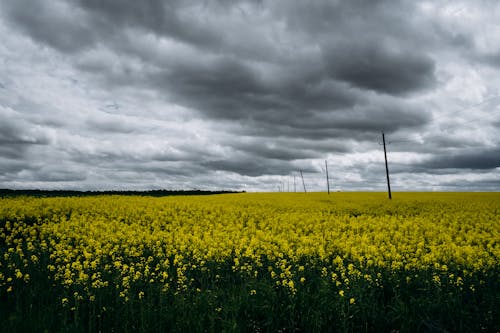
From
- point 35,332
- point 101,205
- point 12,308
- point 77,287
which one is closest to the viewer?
point 35,332

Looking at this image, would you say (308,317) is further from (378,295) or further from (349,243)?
(349,243)

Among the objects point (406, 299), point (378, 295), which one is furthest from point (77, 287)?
point (406, 299)

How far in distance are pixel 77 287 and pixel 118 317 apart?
6.49 ft

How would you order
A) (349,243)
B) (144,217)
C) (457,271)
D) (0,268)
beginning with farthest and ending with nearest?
1. (144,217)
2. (349,243)
3. (0,268)
4. (457,271)

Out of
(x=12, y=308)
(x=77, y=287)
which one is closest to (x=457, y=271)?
(x=77, y=287)

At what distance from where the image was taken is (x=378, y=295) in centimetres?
682

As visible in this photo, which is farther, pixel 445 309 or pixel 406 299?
pixel 406 299

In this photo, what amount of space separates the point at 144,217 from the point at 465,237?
1496 centimetres

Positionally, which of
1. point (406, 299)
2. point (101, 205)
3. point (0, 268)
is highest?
point (101, 205)

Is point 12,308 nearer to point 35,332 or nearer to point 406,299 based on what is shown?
point 35,332

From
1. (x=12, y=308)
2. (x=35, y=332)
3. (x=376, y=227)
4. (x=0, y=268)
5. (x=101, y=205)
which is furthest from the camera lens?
(x=101, y=205)

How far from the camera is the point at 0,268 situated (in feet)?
28.8

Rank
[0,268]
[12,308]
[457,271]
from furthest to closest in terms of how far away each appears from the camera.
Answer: [0,268]
[457,271]
[12,308]

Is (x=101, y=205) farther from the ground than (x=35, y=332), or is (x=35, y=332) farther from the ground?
(x=101, y=205)
